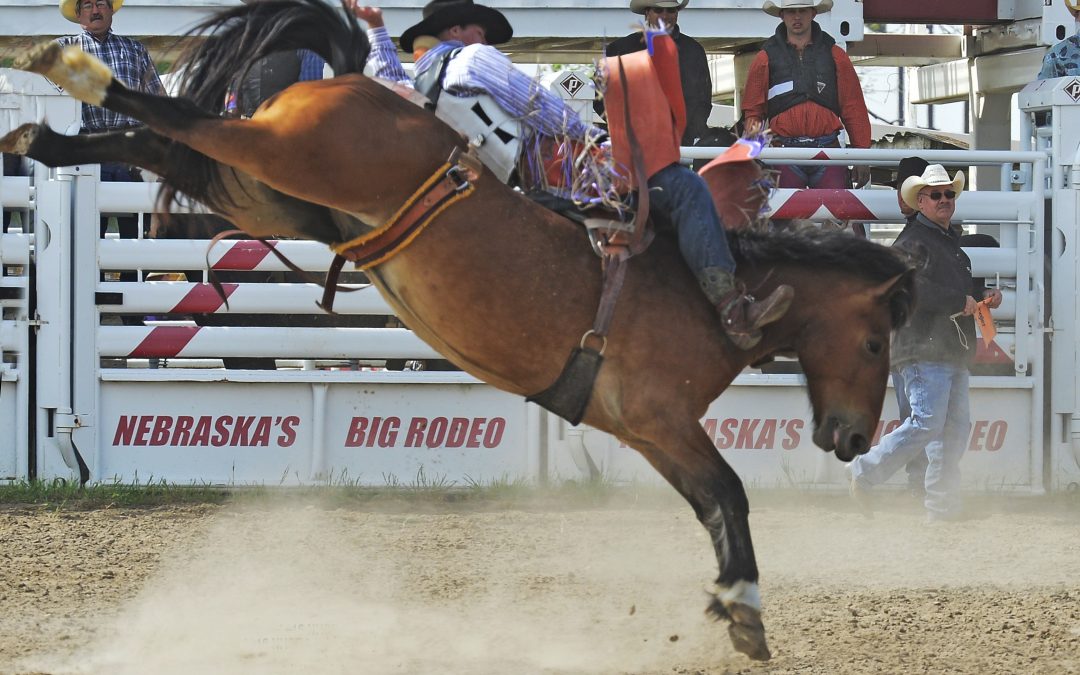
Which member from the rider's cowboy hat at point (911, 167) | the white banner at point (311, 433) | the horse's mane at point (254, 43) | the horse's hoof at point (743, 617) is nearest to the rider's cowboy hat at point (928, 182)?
the rider's cowboy hat at point (911, 167)

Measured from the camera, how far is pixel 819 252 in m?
4.96

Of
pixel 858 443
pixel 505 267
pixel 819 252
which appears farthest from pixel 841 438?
pixel 505 267

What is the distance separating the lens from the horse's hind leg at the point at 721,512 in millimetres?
4621

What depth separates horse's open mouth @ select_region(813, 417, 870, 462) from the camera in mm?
4969

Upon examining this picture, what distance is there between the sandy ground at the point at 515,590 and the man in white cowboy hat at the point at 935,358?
267mm

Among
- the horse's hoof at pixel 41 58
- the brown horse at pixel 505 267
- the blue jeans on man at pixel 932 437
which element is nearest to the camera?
the horse's hoof at pixel 41 58

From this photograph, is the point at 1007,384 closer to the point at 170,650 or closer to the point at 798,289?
the point at 798,289

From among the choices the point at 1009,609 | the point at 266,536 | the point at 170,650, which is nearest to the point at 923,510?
the point at 1009,609

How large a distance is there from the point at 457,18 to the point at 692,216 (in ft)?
3.67

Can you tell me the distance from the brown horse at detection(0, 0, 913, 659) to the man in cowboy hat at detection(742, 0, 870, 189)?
10.1 feet

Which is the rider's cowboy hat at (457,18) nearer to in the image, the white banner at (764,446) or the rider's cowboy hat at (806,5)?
the white banner at (764,446)

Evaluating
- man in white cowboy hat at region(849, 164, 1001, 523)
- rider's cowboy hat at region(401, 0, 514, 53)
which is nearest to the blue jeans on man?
man in white cowboy hat at region(849, 164, 1001, 523)

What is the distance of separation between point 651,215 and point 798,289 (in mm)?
596

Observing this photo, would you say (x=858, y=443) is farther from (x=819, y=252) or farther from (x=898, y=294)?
(x=819, y=252)
